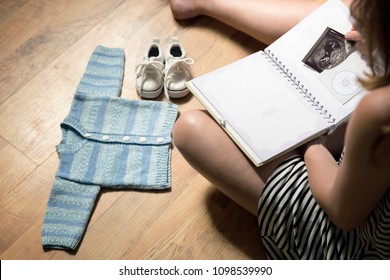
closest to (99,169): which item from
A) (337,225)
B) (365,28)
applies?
(337,225)

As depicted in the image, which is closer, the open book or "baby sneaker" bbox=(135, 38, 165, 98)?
the open book

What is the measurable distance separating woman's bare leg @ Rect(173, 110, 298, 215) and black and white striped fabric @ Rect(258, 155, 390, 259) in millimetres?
37

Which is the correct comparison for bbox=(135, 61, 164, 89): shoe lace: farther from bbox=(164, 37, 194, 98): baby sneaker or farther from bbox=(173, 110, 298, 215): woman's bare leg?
bbox=(173, 110, 298, 215): woman's bare leg

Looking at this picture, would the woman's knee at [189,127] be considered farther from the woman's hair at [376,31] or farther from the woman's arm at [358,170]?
the woman's hair at [376,31]

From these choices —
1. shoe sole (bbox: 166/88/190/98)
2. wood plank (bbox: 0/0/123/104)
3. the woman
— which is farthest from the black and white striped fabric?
wood plank (bbox: 0/0/123/104)

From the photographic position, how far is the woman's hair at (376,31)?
56 centimetres

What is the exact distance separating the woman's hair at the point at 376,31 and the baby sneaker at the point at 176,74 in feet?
1.92

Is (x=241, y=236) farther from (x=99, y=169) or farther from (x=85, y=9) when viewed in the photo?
(x=85, y=9)

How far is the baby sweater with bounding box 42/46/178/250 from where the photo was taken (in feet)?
3.43

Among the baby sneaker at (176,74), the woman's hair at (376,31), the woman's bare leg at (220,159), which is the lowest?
the baby sneaker at (176,74)

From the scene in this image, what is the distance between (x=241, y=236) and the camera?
104 centimetres

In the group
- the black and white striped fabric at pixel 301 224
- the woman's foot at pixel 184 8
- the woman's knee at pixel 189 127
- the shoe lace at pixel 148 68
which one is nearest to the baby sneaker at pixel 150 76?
the shoe lace at pixel 148 68
